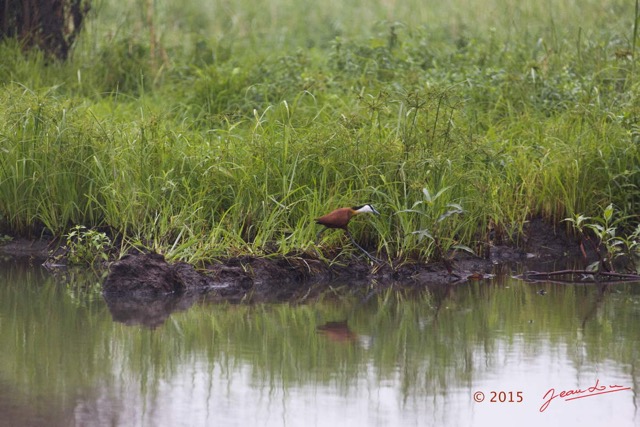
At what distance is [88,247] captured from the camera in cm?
732

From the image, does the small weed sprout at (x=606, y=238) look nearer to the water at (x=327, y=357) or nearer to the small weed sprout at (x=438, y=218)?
the water at (x=327, y=357)

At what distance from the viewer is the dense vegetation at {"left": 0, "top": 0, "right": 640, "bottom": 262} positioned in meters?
7.20

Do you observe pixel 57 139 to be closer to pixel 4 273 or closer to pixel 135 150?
pixel 135 150

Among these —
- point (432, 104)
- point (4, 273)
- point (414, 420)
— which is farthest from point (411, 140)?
point (414, 420)

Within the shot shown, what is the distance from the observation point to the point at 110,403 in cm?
449

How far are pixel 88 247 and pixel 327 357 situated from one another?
2669 mm

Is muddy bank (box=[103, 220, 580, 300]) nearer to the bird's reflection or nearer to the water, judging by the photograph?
the water

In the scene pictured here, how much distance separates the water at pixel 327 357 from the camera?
443 cm

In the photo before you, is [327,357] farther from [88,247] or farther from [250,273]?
[88,247]

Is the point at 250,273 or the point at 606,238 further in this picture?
the point at 606,238

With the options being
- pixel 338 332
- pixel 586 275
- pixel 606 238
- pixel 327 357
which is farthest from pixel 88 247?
pixel 606 238

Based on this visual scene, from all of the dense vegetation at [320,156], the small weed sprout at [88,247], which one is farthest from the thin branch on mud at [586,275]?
the small weed sprout at [88,247]

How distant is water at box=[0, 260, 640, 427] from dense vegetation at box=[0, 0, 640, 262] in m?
0.63

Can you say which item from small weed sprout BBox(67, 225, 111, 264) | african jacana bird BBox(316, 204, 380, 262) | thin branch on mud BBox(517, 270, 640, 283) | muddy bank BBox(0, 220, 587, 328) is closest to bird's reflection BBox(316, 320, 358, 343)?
muddy bank BBox(0, 220, 587, 328)
